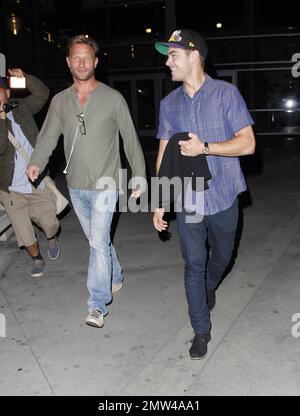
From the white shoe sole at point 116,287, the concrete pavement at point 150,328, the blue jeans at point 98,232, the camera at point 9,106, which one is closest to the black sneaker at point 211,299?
the concrete pavement at point 150,328

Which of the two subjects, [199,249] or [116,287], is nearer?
[199,249]

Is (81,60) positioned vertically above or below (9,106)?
above

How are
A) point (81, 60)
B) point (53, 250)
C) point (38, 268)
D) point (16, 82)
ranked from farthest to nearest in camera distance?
1. point (53, 250)
2. point (38, 268)
3. point (16, 82)
4. point (81, 60)

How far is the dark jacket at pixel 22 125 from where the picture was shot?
4324 mm

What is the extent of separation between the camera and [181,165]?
3064 mm

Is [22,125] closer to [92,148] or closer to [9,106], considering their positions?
[9,106]

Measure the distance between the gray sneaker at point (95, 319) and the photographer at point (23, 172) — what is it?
1.31m

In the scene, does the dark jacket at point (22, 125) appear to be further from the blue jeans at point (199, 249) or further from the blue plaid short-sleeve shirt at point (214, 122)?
the blue jeans at point (199, 249)

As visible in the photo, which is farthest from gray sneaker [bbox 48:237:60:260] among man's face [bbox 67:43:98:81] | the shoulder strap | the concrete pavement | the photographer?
man's face [bbox 67:43:98:81]

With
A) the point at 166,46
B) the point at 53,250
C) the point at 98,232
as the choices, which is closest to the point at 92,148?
the point at 98,232

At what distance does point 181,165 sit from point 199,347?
119cm
